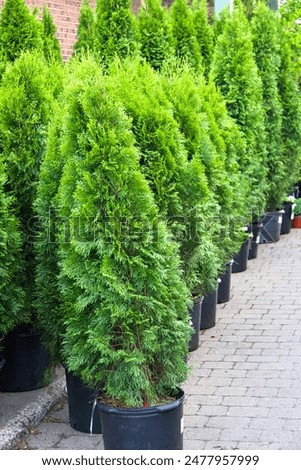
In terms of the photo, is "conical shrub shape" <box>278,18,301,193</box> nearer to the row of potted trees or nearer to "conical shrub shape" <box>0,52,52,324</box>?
the row of potted trees

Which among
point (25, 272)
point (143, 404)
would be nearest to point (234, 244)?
point (25, 272)

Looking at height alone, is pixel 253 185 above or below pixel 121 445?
above

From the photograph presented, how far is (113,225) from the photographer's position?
175 inches

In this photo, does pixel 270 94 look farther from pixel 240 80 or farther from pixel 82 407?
pixel 82 407

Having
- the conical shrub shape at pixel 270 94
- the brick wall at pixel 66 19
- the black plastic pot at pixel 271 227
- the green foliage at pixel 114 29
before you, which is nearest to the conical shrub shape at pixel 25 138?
the green foliage at pixel 114 29

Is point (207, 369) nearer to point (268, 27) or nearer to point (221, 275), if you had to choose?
point (221, 275)

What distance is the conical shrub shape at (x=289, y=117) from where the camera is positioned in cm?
1149

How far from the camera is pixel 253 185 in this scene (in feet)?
32.4

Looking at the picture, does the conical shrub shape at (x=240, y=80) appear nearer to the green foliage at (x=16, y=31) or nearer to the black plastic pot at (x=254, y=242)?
the black plastic pot at (x=254, y=242)

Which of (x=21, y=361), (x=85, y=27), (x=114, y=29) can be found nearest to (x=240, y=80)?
(x=114, y=29)

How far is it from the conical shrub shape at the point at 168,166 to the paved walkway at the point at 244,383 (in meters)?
0.80

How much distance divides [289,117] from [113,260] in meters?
7.54

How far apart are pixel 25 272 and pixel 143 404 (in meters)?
1.51

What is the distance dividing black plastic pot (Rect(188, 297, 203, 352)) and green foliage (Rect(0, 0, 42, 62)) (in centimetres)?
288
